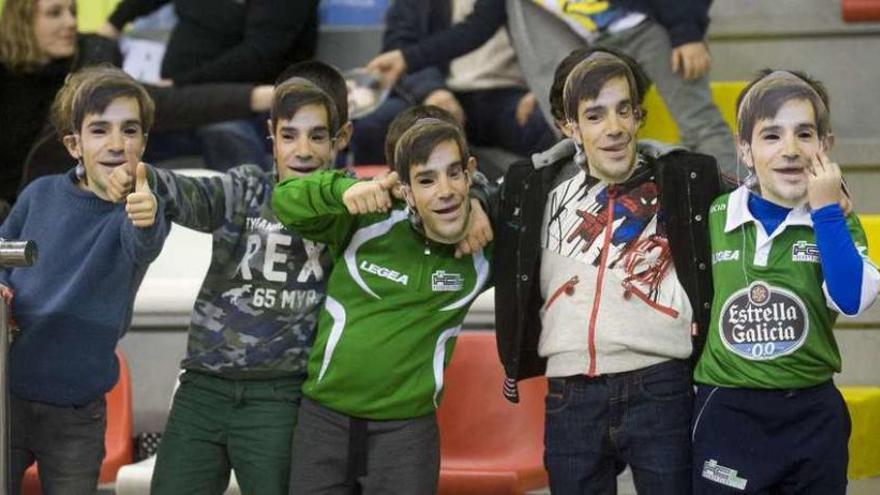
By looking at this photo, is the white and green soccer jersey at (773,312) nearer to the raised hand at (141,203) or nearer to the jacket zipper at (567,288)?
the jacket zipper at (567,288)

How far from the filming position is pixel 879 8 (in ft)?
15.4

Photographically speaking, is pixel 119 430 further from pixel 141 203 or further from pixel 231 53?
pixel 231 53

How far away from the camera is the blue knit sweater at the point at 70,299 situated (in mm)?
3586

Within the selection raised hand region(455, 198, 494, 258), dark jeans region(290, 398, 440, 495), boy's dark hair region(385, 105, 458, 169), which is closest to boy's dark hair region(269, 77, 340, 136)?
boy's dark hair region(385, 105, 458, 169)

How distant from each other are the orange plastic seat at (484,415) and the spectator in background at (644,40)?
82cm

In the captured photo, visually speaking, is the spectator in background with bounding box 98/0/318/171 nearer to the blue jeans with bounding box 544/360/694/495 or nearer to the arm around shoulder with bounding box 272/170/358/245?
the arm around shoulder with bounding box 272/170/358/245

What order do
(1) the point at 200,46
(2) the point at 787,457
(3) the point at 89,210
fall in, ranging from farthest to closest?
1. (1) the point at 200,46
2. (3) the point at 89,210
3. (2) the point at 787,457

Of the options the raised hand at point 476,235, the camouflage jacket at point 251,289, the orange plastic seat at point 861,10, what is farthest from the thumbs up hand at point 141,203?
the orange plastic seat at point 861,10

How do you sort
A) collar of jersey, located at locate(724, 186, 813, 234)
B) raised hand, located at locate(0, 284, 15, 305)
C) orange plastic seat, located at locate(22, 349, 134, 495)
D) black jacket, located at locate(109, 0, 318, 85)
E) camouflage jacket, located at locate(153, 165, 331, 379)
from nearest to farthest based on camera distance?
collar of jersey, located at locate(724, 186, 813, 234) < raised hand, located at locate(0, 284, 15, 305) < camouflage jacket, located at locate(153, 165, 331, 379) < orange plastic seat, located at locate(22, 349, 134, 495) < black jacket, located at locate(109, 0, 318, 85)

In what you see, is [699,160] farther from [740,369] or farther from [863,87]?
[863,87]

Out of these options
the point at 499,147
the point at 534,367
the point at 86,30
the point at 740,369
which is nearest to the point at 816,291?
the point at 740,369

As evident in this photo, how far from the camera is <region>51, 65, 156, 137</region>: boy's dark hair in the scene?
141 inches

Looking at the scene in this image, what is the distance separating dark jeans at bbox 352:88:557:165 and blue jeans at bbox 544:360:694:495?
5.66 feet

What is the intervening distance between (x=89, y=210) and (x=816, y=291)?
1529 millimetres
